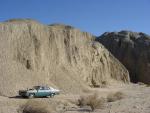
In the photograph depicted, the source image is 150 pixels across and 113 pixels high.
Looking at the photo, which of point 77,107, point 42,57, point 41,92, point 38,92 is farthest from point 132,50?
point 77,107

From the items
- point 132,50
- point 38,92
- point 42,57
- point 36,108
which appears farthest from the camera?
point 132,50

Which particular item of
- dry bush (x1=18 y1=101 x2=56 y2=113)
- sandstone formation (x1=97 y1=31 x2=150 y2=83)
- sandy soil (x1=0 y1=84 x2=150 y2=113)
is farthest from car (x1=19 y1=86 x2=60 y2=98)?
sandstone formation (x1=97 y1=31 x2=150 y2=83)

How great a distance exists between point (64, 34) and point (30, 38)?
395 inches

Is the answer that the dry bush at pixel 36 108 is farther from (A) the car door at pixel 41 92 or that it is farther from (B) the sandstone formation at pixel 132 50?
(B) the sandstone formation at pixel 132 50

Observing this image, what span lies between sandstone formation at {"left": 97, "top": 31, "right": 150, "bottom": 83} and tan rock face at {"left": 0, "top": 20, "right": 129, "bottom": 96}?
70.6 ft

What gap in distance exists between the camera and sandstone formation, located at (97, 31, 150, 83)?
79375mm

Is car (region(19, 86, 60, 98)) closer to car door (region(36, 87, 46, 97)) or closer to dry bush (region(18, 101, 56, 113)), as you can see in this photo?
car door (region(36, 87, 46, 97))

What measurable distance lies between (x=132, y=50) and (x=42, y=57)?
1616 inches

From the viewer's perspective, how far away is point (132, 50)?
82.6 meters

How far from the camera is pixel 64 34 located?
5247cm

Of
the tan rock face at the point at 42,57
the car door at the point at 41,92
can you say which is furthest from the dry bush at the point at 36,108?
the tan rock face at the point at 42,57

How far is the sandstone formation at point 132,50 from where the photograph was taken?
79.4 m

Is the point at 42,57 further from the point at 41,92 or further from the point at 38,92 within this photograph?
the point at 38,92

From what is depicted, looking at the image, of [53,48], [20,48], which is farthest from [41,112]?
[53,48]
